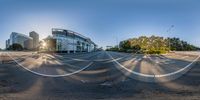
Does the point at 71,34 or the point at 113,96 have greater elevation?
the point at 71,34

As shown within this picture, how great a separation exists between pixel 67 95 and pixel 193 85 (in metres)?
5.17

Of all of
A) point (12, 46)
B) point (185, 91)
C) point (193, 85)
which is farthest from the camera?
point (12, 46)

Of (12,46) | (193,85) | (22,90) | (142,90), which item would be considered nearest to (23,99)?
(22,90)

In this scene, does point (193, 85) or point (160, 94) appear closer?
point (160, 94)

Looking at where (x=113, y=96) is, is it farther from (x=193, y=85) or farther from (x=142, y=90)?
(x=193, y=85)

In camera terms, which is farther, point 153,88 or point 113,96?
point 153,88

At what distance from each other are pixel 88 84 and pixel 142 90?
266 centimetres

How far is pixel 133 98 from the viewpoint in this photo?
10.5 m

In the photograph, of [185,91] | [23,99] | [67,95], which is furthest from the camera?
[185,91]

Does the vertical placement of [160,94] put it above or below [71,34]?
below

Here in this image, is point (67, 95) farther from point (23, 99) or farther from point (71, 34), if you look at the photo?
point (71, 34)

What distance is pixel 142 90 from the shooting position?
40.5 feet

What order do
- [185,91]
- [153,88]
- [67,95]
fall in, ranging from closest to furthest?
[67,95]
[185,91]
[153,88]

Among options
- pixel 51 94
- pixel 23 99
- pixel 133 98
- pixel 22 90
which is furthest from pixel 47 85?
pixel 133 98
